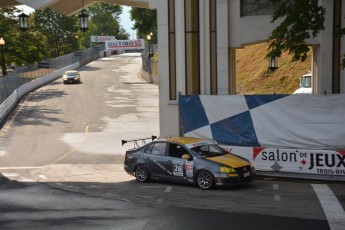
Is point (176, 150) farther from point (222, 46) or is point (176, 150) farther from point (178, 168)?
point (222, 46)

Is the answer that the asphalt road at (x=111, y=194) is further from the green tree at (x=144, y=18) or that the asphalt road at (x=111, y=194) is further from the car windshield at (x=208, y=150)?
the green tree at (x=144, y=18)

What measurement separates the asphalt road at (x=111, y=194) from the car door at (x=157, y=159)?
0.41m

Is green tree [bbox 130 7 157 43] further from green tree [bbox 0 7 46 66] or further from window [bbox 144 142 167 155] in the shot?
window [bbox 144 142 167 155]

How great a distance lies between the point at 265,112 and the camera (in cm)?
1875

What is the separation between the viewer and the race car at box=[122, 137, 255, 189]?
15.5m

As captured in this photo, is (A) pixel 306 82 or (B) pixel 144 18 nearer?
(A) pixel 306 82

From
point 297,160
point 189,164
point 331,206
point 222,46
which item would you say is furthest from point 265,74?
point 331,206

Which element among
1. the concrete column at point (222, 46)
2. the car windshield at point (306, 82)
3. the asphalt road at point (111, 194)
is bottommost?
the asphalt road at point (111, 194)

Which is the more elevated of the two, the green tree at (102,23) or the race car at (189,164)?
the green tree at (102,23)

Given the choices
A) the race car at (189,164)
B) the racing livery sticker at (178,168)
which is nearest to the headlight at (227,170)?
the race car at (189,164)

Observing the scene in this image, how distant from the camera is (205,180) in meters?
15.8

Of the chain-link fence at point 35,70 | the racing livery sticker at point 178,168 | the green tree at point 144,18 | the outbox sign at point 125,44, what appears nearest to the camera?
the racing livery sticker at point 178,168

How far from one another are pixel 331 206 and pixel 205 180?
3945mm

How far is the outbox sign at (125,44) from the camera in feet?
360
